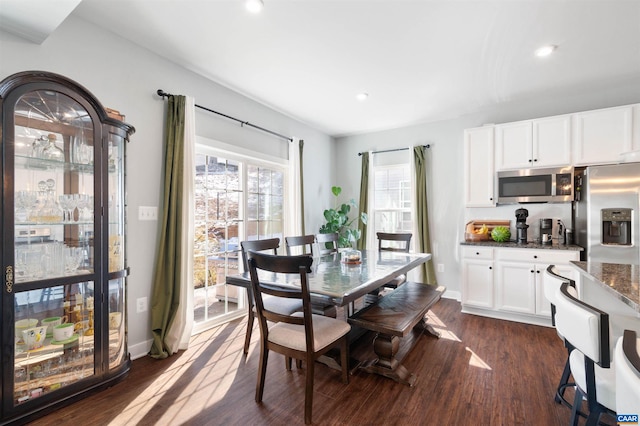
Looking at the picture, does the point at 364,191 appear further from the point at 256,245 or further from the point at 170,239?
the point at 170,239

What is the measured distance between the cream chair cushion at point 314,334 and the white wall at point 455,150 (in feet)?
9.91

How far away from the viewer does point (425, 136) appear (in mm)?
4738

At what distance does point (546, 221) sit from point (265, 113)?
386cm

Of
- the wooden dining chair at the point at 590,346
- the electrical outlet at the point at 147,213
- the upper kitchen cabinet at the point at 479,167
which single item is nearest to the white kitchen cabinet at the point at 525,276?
the upper kitchen cabinet at the point at 479,167

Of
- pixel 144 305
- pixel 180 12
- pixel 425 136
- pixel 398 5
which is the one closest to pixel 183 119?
pixel 180 12

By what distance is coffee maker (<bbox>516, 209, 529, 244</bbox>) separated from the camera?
146 inches

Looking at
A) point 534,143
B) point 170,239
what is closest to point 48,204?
point 170,239

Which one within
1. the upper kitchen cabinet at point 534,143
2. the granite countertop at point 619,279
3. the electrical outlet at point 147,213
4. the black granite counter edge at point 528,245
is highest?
the upper kitchen cabinet at point 534,143

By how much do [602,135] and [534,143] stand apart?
2.03 ft

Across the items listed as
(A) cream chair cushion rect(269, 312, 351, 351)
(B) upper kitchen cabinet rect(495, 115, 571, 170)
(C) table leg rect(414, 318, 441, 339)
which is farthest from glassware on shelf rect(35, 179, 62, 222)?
(B) upper kitchen cabinet rect(495, 115, 571, 170)

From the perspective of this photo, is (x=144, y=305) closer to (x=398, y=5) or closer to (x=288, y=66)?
(x=288, y=66)

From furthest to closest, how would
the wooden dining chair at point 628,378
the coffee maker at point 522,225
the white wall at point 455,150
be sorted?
the coffee maker at point 522,225, the white wall at point 455,150, the wooden dining chair at point 628,378

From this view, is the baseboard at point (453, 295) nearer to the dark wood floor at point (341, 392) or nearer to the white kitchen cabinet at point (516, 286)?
the white kitchen cabinet at point (516, 286)

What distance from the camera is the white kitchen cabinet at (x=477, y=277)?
12.0 ft
